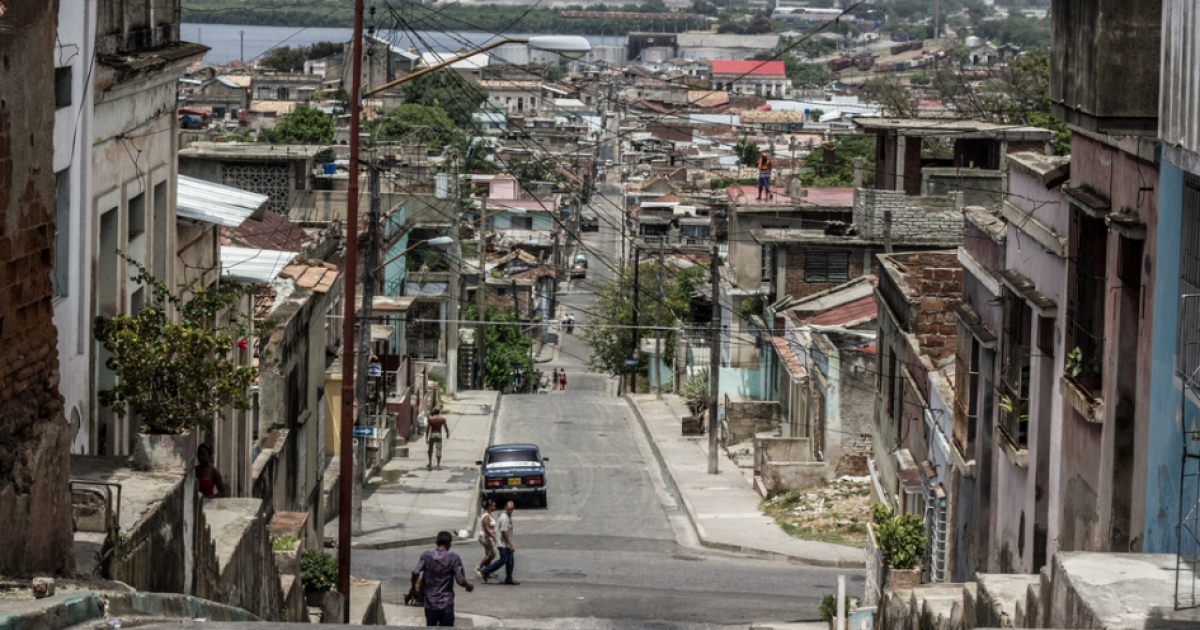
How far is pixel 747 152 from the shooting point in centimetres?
11369

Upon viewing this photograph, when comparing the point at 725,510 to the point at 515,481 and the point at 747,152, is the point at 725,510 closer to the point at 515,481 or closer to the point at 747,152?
the point at 515,481

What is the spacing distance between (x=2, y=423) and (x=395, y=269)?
46.1 m

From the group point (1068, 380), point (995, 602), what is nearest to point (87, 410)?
point (995, 602)

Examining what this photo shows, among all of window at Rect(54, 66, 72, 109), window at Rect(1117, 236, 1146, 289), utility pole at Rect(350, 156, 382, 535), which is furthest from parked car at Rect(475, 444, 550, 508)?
window at Rect(54, 66, 72, 109)

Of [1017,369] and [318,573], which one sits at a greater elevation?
[1017,369]

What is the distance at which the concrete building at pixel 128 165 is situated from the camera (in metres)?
14.7

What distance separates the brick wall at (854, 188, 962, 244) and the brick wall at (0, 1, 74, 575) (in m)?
32.0

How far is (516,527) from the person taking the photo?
3281cm

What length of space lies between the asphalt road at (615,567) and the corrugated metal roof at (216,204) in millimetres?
5620

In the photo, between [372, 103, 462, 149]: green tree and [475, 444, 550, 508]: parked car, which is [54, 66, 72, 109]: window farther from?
[372, 103, 462, 149]: green tree

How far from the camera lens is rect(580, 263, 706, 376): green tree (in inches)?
2527

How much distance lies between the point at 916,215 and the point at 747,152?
7312 centimetres

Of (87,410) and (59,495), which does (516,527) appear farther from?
(59,495)

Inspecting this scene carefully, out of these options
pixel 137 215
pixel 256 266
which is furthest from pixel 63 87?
pixel 256 266
